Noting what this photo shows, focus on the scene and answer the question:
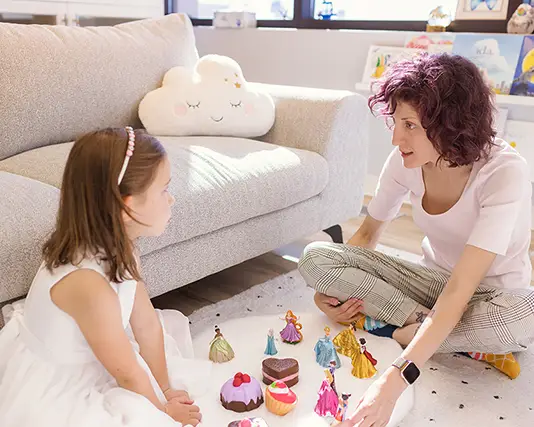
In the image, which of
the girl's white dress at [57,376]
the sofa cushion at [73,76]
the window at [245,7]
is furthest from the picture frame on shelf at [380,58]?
the girl's white dress at [57,376]

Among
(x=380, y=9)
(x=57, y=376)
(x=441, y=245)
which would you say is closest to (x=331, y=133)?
(x=441, y=245)

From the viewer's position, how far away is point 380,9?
320 cm

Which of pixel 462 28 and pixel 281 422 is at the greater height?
pixel 462 28

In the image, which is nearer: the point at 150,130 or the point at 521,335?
the point at 521,335

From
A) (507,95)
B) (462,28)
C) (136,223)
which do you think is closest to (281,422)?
(136,223)

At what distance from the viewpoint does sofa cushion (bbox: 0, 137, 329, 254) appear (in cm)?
161

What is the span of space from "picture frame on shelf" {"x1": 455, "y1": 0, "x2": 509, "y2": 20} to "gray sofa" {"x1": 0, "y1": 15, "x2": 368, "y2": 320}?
39.5 inches

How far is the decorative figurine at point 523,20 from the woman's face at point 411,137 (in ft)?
5.04

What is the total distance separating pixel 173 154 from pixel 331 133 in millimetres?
592

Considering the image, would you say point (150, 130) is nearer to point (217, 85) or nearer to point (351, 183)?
point (217, 85)

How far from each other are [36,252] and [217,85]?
105 cm

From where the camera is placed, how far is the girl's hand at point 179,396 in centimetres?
126

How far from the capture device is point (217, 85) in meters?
2.15

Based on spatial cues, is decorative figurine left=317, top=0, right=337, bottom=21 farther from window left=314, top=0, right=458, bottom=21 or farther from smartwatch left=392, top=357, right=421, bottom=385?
smartwatch left=392, top=357, right=421, bottom=385
